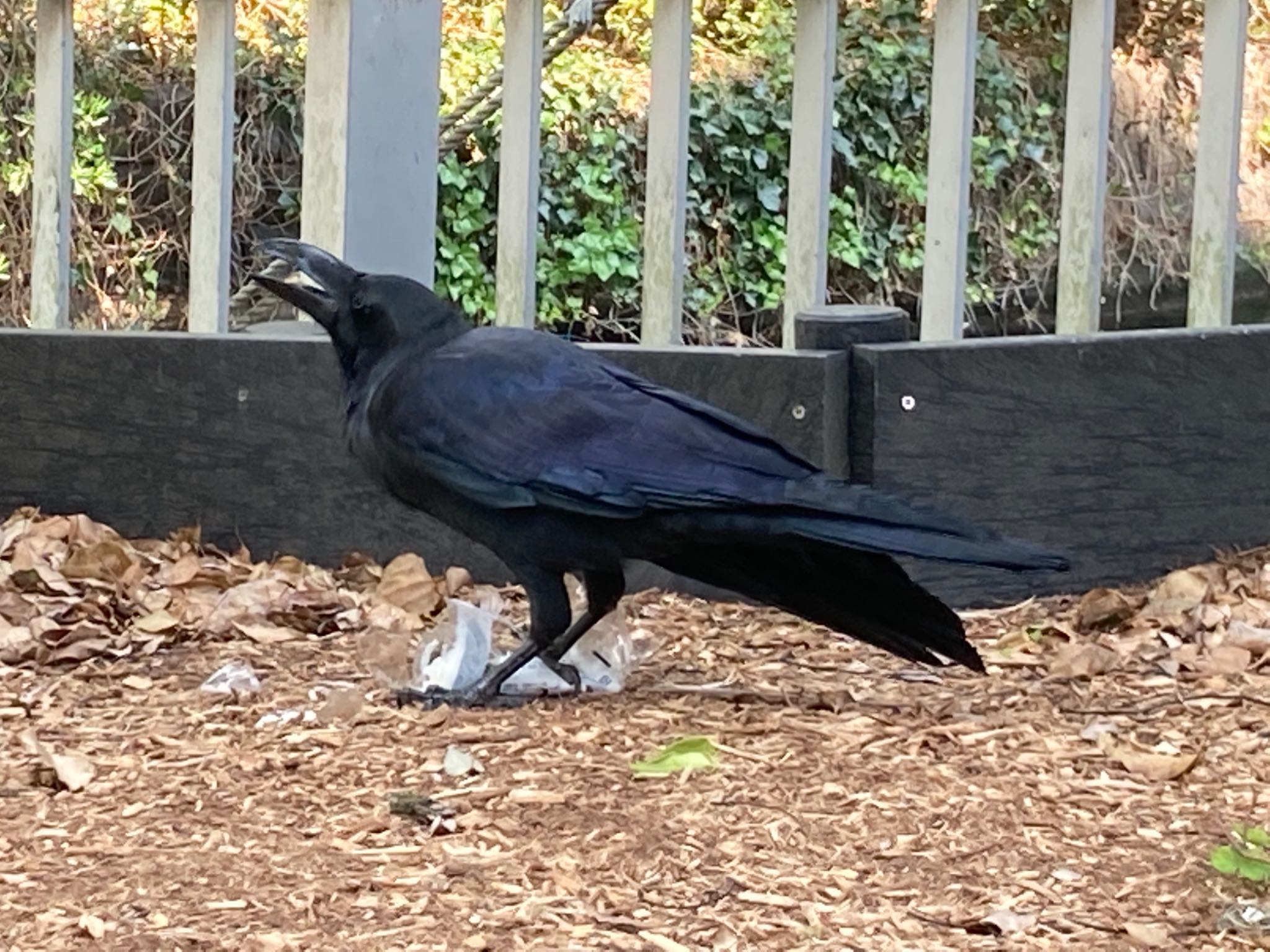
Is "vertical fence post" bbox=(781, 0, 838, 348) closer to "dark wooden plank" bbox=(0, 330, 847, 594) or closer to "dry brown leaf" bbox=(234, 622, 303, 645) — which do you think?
"dark wooden plank" bbox=(0, 330, 847, 594)

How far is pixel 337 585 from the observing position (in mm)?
4660

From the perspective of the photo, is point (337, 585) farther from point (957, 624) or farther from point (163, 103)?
point (163, 103)

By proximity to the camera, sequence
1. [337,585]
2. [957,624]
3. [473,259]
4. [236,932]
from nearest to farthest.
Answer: [236,932] → [957,624] → [337,585] → [473,259]

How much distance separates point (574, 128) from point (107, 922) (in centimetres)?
841

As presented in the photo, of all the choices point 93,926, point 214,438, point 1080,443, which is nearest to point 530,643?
point 93,926

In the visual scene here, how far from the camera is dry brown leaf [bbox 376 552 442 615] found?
4504mm

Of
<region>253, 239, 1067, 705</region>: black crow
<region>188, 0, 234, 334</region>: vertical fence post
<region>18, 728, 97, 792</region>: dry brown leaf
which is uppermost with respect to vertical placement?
<region>188, 0, 234, 334</region>: vertical fence post

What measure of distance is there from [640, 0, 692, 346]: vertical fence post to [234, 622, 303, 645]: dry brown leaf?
113cm

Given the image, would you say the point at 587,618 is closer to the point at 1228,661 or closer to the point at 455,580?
the point at 455,580

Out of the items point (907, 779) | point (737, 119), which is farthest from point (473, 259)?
point (907, 779)

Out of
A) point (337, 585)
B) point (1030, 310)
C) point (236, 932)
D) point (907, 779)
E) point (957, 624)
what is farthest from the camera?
point (1030, 310)

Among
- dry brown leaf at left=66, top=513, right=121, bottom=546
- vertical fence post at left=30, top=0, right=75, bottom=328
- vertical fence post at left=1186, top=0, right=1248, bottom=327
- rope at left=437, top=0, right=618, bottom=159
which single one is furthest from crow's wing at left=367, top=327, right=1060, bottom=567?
rope at left=437, top=0, right=618, bottom=159

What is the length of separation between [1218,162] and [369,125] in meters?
2.11

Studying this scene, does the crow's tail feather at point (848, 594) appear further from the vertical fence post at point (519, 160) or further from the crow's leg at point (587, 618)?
the vertical fence post at point (519, 160)
